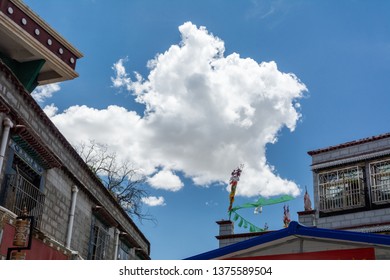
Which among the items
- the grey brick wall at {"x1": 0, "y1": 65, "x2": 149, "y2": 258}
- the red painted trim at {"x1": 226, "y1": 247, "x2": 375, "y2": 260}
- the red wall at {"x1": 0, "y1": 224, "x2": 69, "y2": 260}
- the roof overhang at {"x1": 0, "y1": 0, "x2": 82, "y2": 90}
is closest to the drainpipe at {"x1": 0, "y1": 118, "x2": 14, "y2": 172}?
the grey brick wall at {"x1": 0, "y1": 65, "x2": 149, "y2": 258}

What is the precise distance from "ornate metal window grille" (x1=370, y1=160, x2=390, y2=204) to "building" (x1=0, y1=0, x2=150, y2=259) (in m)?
10.0

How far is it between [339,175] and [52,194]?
1236cm

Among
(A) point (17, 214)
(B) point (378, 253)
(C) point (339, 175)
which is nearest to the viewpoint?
(B) point (378, 253)

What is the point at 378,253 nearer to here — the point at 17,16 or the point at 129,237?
the point at 17,16

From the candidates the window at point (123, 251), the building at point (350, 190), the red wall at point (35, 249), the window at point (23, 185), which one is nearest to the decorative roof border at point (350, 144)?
the building at point (350, 190)

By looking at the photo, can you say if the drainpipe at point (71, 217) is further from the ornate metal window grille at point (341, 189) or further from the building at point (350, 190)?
the ornate metal window grille at point (341, 189)

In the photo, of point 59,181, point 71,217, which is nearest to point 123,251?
point 71,217

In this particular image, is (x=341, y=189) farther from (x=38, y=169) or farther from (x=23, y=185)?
(x=23, y=185)

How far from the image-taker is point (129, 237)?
19.5 metres

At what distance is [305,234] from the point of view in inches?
338

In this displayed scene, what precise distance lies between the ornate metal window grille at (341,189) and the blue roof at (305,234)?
478 inches
